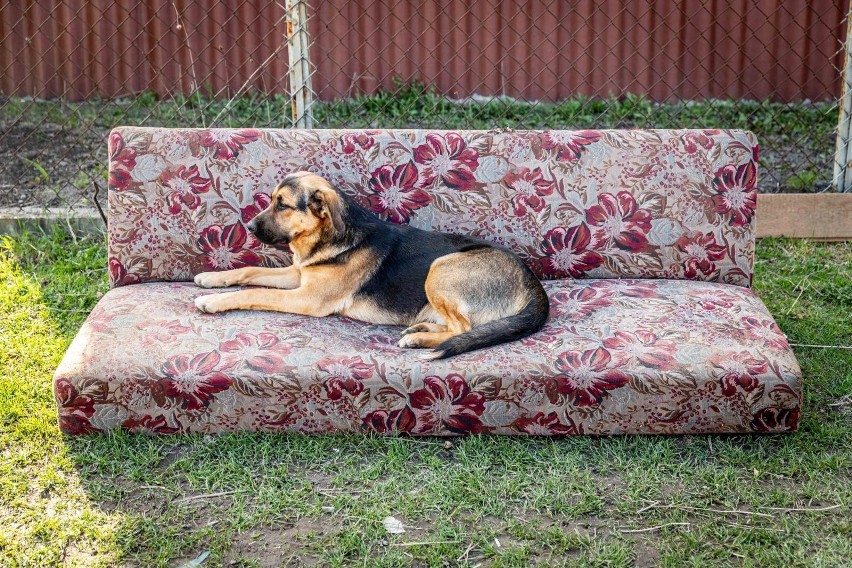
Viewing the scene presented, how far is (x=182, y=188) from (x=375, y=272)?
1.21 meters

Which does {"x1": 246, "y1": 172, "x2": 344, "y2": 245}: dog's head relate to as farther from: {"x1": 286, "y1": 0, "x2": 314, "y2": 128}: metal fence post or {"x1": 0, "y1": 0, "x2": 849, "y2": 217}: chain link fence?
{"x1": 0, "y1": 0, "x2": 849, "y2": 217}: chain link fence

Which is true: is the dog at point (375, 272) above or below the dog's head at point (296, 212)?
below

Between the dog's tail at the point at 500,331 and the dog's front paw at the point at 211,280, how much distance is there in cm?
140

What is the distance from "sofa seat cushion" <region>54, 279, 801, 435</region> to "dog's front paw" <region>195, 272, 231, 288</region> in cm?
63

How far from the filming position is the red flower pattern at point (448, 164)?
15.7 ft

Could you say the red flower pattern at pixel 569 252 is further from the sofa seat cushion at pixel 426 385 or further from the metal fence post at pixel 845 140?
the metal fence post at pixel 845 140

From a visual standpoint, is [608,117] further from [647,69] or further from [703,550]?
[703,550]

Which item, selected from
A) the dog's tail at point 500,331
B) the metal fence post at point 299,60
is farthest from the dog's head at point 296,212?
the metal fence post at point 299,60

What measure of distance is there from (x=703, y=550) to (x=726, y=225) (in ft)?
6.93

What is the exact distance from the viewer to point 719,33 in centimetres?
911

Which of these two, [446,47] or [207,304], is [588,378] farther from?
[446,47]

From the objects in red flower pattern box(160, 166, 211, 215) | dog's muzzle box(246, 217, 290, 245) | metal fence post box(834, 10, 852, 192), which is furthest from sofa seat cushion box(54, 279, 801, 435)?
metal fence post box(834, 10, 852, 192)

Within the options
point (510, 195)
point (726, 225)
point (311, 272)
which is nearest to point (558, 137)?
point (510, 195)

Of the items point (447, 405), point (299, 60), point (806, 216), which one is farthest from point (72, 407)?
point (806, 216)
